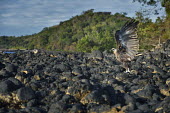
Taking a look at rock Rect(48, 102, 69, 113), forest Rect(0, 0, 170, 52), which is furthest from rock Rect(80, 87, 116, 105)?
forest Rect(0, 0, 170, 52)

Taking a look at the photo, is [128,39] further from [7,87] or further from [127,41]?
[7,87]

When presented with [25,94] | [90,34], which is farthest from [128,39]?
[90,34]

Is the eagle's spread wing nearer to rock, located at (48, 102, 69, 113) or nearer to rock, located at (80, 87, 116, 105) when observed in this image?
rock, located at (80, 87, 116, 105)

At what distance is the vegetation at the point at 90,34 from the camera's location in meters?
19.9

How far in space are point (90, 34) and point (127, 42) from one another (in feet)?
83.8

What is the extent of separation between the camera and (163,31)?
20859 mm

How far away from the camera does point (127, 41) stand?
28.3 feet

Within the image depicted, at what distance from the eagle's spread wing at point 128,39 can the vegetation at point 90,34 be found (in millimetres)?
8549

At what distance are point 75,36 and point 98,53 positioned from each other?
32315 mm

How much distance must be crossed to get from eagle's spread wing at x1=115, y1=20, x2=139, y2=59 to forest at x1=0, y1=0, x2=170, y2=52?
8.44 meters

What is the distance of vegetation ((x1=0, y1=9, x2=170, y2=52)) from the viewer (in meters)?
19.9

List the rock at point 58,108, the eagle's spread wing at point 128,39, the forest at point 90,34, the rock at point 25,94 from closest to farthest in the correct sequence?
the rock at point 58,108, the rock at point 25,94, the eagle's spread wing at point 128,39, the forest at point 90,34

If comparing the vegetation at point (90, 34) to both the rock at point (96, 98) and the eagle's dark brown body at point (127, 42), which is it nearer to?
the eagle's dark brown body at point (127, 42)

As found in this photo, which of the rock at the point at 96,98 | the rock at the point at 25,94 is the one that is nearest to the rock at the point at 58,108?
the rock at the point at 96,98
